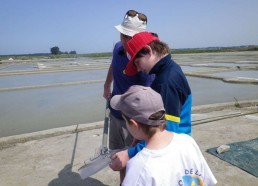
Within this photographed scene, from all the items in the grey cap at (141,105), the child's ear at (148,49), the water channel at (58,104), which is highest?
the child's ear at (148,49)

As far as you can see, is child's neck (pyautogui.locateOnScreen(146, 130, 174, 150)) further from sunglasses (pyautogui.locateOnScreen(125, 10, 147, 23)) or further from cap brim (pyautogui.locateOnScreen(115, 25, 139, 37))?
sunglasses (pyautogui.locateOnScreen(125, 10, 147, 23))

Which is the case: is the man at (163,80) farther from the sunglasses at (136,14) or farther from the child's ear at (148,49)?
the sunglasses at (136,14)

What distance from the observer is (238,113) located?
5574 mm

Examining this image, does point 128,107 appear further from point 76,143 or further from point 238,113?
point 238,113

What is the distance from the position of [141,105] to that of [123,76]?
1.15 meters

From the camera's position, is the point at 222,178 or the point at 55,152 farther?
the point at 55,152

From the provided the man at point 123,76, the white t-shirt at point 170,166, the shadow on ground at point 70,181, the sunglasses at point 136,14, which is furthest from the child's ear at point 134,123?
the shadow on ground at point 70,181

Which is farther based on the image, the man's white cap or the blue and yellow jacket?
the man's white cap

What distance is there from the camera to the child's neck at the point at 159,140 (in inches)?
49.4

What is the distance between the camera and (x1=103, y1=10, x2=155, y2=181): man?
211 cm

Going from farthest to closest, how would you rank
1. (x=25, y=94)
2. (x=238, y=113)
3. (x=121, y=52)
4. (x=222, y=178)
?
(x=25, y=94) → (x=238, y=113) → (x=222, y=178) → (x=121, y=52)

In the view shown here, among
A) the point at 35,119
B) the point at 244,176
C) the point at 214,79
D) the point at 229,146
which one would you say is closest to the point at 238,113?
the point at 229,146

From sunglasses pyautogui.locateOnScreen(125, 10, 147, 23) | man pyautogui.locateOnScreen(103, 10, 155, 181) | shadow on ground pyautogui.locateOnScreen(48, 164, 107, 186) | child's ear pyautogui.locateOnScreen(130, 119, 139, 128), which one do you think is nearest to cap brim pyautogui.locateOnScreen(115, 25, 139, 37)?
man pyautogui.locateOnScreen(103, 10, 155, 181)

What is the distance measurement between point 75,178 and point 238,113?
3.84m
